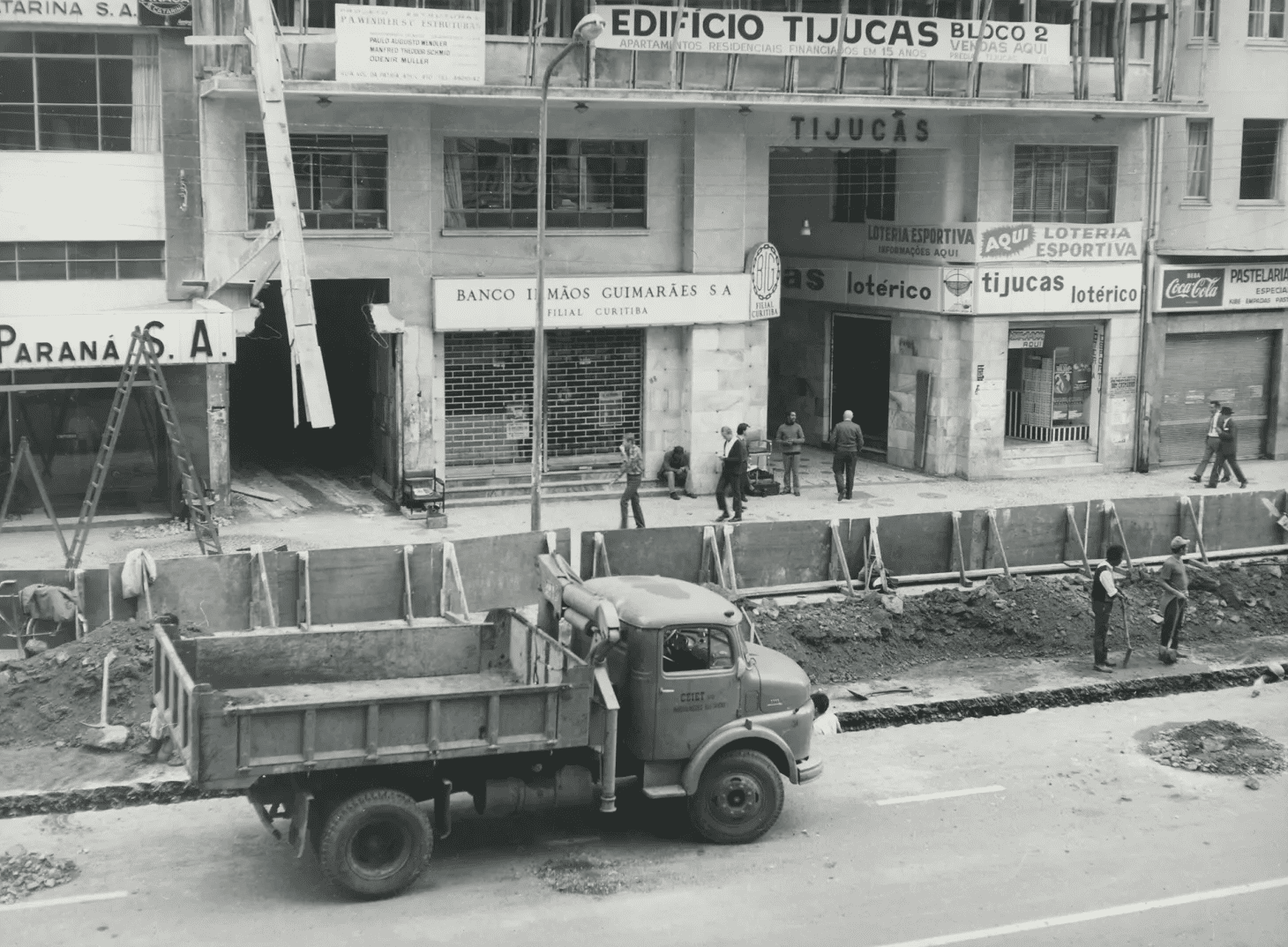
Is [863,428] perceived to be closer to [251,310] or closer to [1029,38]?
[1029,38]

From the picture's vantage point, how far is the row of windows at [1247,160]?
3369 cm

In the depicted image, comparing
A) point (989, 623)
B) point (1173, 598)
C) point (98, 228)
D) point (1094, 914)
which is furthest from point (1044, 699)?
point (98, 228)

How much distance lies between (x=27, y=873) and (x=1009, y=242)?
23615mm

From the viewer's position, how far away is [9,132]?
86.6ft

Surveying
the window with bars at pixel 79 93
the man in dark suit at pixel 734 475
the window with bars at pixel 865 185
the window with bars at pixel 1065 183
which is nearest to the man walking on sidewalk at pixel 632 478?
the man in dark suit at pixel 734 475

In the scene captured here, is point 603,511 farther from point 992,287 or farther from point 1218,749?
point 1218,749

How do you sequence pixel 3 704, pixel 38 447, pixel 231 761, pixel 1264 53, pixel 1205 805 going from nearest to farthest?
pixel 231 761
pixel 1205 805
pixel 3 704
pixel 38 447
pixel 1264 53

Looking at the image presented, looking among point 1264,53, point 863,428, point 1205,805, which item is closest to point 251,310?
point 863,428

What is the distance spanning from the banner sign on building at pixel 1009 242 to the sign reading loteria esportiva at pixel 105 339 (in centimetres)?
1385

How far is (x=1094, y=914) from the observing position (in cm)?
1322

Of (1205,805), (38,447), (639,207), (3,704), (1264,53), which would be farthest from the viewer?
(1264,53)

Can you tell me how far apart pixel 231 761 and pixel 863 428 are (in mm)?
24330

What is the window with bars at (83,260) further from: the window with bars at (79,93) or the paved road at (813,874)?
the paved road at (813,874)

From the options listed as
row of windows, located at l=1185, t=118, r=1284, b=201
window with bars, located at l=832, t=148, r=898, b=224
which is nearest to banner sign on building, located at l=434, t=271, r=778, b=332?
window with bars, located at l=832, t=148, r=898, b=224
